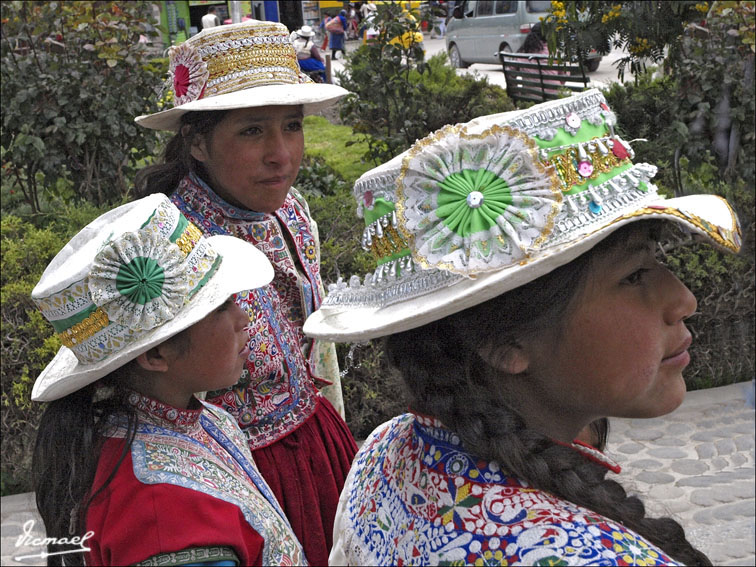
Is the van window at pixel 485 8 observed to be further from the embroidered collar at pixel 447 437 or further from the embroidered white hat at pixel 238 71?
the embroidered collar at pixel 447 437

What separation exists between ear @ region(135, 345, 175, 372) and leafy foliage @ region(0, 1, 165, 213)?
14.7 feet

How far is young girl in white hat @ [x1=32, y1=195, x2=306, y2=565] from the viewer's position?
181 centimetres

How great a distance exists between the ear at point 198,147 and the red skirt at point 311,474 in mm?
836

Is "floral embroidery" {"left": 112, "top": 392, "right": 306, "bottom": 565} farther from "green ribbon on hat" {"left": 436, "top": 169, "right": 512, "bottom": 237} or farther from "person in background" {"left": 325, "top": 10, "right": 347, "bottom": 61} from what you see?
"person in background" {"left": 325, "top": 10, "right": 347, "bottom": 61}

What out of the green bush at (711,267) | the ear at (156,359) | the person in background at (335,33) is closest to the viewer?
the ear at (156,359)

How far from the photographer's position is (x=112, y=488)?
72.6 inches

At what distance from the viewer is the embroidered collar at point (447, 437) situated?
4.63ft

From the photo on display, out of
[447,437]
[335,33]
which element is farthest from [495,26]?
[447,437]

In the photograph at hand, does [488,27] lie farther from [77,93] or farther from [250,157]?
[250,157]

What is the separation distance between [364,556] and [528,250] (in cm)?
57

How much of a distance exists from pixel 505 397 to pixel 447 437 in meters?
0.13

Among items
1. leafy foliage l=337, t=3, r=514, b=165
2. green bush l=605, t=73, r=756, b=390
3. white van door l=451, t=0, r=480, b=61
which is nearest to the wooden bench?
leafy foliage l=337, t=3, r=514, b=165

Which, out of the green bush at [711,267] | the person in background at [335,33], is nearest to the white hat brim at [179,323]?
the green bush at [711,267]

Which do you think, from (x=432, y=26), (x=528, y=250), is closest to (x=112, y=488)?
(x=528, y=250)
